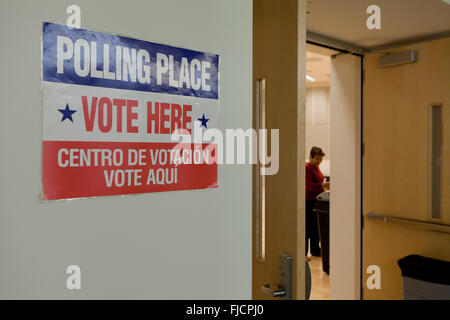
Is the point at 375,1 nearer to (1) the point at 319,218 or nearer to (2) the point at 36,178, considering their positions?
(2) the point at 36,178

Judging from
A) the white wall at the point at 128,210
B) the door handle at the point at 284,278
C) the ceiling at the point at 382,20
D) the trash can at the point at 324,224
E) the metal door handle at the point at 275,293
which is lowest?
the trash can at the point at 324,224

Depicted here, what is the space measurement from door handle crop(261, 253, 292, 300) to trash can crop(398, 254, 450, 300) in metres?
1.51

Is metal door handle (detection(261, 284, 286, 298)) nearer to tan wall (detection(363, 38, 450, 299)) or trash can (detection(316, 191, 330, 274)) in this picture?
tan wall (detection(363, 38, 450, 299))

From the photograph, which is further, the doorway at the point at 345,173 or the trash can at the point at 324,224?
the trash can at the point at 324,224

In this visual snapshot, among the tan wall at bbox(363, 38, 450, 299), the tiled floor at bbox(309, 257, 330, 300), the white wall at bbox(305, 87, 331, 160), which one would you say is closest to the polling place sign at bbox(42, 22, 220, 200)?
the tan wall at bbox(363, 38, 450, 299)

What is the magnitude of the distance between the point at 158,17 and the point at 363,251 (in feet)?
8.22

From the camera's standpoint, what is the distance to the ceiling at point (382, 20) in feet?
6.81

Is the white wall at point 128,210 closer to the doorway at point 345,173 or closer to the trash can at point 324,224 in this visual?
the doorway at point 345,173

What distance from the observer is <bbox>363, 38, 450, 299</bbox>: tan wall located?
2.58 m

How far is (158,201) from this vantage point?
1161 millimetres

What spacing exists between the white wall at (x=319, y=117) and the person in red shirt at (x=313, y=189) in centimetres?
333

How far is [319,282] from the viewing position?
407 centimetres

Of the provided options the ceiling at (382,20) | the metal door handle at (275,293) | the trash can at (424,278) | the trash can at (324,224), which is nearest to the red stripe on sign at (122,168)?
the metal door handle at (275,293)

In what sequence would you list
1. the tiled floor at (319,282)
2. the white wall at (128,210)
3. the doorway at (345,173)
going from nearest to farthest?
the white wall at (128,210), the doorway at (345,173), the tiled floor at (319,282)
